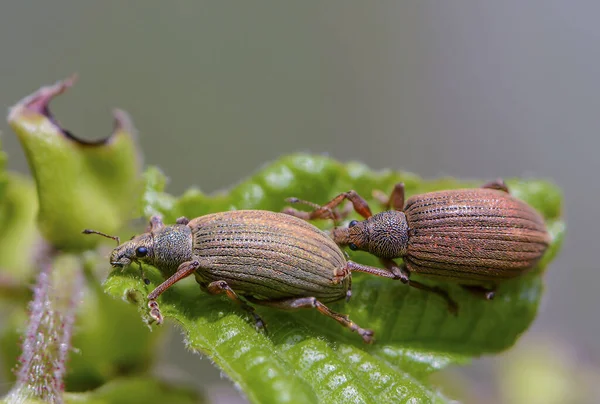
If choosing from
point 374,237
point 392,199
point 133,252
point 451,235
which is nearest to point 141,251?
point 133,252

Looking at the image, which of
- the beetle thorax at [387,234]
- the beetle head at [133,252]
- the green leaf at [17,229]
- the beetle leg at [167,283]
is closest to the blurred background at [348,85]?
the green leaf at [17,229]

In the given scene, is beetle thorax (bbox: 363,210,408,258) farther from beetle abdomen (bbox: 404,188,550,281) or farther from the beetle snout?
the beetle snout

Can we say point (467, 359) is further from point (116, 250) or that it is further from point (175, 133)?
point (175, 133)

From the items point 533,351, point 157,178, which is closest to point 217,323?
point 157,178

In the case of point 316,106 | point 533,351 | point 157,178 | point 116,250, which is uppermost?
point 157,178

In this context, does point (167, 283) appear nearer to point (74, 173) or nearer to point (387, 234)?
point (74, 173)

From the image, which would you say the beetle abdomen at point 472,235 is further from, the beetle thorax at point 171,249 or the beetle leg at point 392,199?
the beetle thorax at point 171,249
